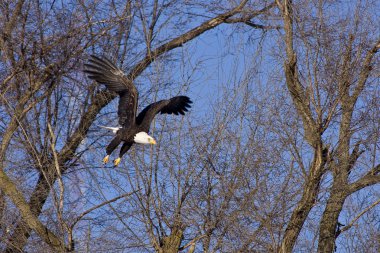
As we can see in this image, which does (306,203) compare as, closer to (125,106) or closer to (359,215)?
(359,215)

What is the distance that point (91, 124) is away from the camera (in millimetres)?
10484

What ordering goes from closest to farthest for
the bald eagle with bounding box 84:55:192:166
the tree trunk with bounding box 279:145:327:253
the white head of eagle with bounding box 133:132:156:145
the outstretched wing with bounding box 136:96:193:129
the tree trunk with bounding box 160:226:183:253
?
the tree trunk with bounding box 279:145:327:253, the tree trunk with bounding box 160:226:183:253, the white head of eagle with bounding box 133:132:156:145, the outstretched wing with bounding box 136:96:193:129, the bald eagle with bounding box 84:55:192:166

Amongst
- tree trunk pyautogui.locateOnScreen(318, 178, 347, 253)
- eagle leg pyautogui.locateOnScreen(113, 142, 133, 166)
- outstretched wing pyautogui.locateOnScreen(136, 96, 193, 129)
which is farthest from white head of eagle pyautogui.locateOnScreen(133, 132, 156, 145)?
tree trunk pyautogui.locateOnScreen(318, 178, 347, 253)

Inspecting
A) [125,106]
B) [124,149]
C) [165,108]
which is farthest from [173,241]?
[125,106]

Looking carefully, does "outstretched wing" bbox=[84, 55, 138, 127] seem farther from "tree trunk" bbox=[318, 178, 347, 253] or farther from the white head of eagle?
"tree trunk" bbox=[318, 178, 347, 253]

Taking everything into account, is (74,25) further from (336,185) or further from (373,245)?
(373,245)

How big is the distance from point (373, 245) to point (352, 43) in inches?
86.3

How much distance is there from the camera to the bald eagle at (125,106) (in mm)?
9250

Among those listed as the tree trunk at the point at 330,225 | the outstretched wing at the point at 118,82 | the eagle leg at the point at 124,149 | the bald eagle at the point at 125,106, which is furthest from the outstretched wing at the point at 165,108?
the tree trunk at the point at 330,225

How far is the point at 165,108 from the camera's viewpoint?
369 inches

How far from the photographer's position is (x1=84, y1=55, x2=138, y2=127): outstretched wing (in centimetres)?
942

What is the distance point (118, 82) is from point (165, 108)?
680 mm

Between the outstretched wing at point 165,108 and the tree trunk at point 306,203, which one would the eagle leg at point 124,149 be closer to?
the outstretched wing at point 165,108

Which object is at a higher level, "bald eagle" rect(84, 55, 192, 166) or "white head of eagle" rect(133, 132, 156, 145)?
"bald eagle" rect(84, 55, 192, 166)
